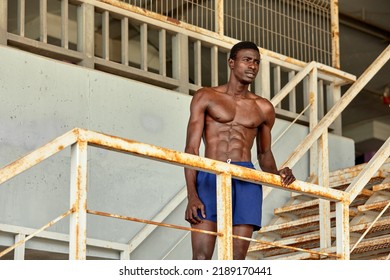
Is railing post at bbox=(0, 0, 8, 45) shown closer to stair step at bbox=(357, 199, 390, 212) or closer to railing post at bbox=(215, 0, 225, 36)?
railing post at bbox=(215, 0, 225, 36)

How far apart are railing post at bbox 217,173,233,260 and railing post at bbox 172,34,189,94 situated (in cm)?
410

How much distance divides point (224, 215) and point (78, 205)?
935 millimetres

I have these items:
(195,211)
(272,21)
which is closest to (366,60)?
(272,21)

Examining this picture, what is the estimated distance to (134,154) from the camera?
5105mm

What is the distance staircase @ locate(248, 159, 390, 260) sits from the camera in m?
8.05

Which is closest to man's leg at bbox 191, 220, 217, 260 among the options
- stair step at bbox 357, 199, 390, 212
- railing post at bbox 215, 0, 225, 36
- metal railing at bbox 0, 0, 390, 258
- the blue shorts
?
the blue shorts

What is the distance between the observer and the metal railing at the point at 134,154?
4.78 meters

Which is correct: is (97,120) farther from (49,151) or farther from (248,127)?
(49,151)

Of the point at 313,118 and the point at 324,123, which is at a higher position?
the point at 313,118

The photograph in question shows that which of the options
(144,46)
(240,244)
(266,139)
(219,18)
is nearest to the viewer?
(240,244)

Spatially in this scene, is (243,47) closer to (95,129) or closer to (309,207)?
(95,129)

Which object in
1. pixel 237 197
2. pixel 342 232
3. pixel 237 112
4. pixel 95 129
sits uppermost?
pixel 95 129

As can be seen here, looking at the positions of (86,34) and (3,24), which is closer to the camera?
(3,24)
